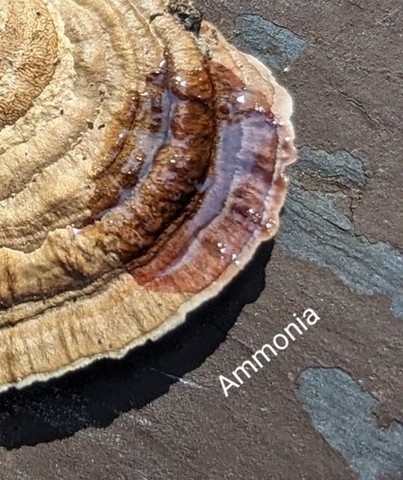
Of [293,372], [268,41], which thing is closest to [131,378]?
[293,372]

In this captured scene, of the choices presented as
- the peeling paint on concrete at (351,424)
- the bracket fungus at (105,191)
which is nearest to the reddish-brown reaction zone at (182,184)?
the bracket fungus at (105,191)

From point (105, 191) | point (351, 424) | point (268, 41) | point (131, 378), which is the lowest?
point (131, 378)

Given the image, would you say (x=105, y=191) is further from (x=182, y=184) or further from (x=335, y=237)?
(x=335, y=237)

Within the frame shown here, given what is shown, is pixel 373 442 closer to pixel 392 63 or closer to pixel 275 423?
pixel 275 423

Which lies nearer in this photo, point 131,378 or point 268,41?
point 131,378

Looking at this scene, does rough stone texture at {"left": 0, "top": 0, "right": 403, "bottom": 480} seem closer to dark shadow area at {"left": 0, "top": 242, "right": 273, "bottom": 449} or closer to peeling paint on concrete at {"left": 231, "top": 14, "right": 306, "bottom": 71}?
dark shadow area at {"left": 0, "top": 242, "right": 273, "bottom": 449}

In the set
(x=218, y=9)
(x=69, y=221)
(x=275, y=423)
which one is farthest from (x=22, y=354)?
(x=218, y=9)

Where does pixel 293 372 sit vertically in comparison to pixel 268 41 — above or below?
below
